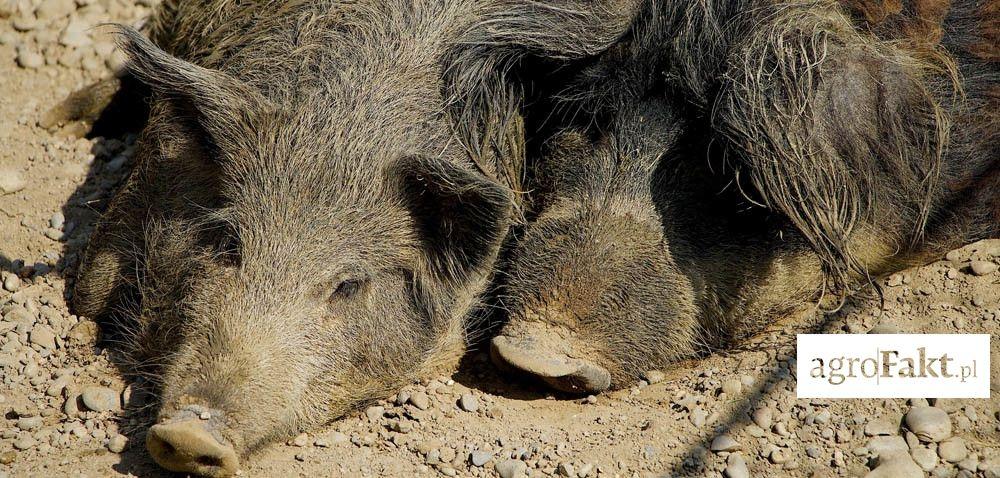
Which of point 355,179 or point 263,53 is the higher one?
point 263,53

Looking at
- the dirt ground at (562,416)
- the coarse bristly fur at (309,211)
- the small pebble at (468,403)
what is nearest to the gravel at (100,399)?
the dirt ground at (562,416)

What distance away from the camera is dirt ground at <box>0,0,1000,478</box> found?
3637mm

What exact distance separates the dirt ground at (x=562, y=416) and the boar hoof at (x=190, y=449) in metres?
0.15

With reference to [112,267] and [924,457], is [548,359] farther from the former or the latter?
[112,267]

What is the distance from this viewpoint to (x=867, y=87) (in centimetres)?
415

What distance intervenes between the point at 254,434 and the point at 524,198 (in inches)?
65.1

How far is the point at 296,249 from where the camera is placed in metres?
3.84

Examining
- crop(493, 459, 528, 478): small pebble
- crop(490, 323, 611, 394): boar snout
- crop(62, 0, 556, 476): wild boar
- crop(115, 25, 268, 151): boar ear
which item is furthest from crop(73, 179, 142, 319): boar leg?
crop(493, 459, 528, 478): small pebble

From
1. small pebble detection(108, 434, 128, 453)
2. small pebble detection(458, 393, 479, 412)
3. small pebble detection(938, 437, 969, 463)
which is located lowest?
small pebble detection(938, 437, 969, 463)

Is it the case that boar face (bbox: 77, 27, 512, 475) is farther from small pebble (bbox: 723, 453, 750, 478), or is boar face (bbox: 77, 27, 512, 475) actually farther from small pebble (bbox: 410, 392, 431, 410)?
small pebble (bbox: 723, 453, 750, 478)

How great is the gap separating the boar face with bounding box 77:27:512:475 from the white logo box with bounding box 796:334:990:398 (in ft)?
4.34

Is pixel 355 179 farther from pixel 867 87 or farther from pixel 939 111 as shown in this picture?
pixel 939 111

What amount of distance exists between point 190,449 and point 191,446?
0.02m

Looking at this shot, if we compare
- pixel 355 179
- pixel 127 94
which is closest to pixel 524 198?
pixel 355 179
